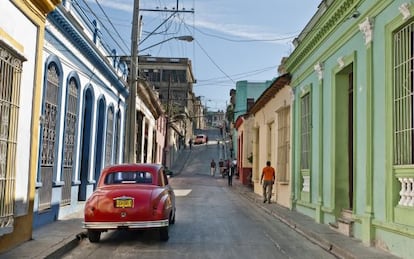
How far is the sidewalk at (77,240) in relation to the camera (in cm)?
845

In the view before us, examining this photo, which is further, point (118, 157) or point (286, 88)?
point (118, 157)

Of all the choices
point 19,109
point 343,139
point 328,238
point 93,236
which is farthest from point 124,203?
point 343,139

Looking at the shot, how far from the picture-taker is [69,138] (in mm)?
14312

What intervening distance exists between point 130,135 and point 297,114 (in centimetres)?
561

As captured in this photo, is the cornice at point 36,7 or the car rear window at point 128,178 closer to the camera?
the cornice at point 36,7

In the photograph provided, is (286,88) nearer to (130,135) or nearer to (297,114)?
(297,114)

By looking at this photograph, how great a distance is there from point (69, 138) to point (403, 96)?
9117 mm

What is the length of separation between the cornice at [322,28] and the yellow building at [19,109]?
6.27 meters

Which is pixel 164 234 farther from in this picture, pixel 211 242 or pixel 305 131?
pixel 305 131

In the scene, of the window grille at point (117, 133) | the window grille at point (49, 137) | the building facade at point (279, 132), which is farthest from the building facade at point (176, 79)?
the window grille at point (49, 137)

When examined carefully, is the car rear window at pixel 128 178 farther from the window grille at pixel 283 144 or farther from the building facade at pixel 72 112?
the window grille at pixel 283 144

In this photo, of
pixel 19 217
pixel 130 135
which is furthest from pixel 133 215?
pixel 130 135

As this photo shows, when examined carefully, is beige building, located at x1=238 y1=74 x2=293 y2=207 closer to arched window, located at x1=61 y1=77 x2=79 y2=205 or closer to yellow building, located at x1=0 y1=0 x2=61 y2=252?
arched window, located at x1=61 y1=77 x2=79 y2=205

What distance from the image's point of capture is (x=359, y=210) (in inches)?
410
